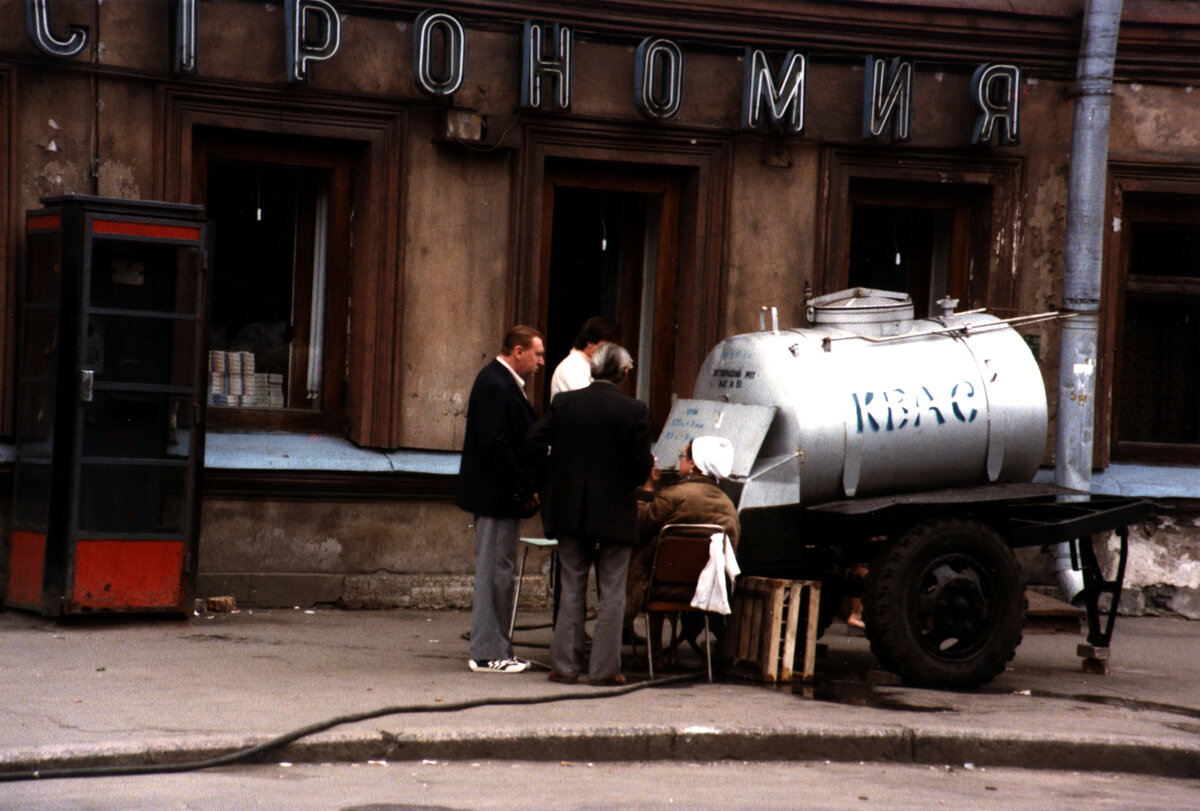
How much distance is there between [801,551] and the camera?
7.99 metres

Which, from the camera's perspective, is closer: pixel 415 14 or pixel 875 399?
pixel 875 399

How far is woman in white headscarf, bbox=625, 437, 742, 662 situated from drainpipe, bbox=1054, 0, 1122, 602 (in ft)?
12.8

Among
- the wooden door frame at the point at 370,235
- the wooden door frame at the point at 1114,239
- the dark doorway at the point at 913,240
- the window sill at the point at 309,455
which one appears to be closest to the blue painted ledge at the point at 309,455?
the window sill at the point at 309,455

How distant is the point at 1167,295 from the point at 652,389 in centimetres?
420

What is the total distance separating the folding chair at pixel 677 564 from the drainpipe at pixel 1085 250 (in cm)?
410

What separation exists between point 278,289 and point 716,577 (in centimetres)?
433

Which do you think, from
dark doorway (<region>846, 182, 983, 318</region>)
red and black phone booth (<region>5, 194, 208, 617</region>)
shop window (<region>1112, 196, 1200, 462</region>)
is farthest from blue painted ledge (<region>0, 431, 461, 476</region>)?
shop window (<region>1112, 196, 1200, 462</region>)

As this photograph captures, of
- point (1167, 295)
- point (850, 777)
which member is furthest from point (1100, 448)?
point (850, 777)

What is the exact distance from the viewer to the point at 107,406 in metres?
8.87

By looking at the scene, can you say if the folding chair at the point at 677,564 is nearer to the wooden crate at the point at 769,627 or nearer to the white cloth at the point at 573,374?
the wooden crate at the point at 769,627

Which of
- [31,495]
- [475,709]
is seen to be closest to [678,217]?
[31,495]

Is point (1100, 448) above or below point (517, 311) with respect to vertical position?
below

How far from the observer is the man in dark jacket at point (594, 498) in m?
7.28

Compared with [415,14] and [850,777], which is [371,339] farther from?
[850,777]
